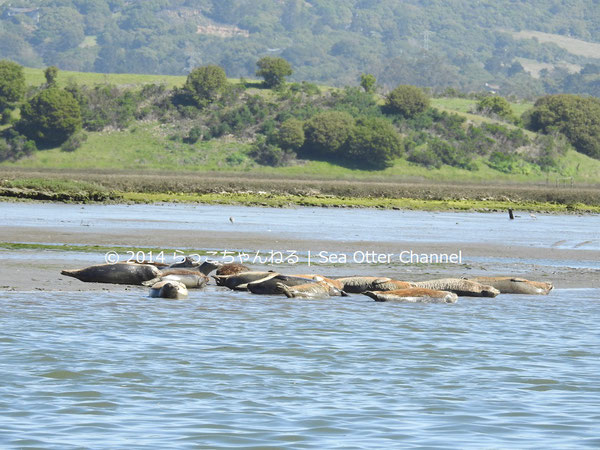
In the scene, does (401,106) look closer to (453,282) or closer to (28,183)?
(28,183)

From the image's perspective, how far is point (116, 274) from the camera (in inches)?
875

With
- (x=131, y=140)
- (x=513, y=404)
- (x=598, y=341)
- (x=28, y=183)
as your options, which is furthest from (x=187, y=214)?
(x=131, y=140)

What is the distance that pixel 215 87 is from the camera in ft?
490

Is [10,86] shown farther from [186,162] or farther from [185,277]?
[185,277]

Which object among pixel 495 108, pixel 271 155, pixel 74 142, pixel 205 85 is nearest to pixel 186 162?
pixel 271 155

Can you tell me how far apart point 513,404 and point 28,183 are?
180 ft

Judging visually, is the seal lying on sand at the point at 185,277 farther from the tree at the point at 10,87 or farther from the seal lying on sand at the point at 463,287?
the tree at the point at 10,87

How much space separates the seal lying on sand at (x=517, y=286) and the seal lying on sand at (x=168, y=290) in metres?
6.66

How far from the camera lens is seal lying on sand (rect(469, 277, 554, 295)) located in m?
23.4

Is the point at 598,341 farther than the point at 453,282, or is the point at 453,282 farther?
the point at 453,282

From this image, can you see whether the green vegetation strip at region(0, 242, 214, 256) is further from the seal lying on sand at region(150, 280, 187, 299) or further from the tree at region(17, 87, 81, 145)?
the tree at region(17, 87, 81, 145)

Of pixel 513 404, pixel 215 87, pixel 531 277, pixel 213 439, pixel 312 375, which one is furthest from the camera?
pixel 215 87

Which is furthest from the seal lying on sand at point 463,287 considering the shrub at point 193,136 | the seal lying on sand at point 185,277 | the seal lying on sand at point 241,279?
the shrub at point 193,136

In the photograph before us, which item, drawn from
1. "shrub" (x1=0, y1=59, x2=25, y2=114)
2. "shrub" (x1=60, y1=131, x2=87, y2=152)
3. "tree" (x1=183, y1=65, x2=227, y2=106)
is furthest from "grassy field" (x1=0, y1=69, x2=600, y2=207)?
"shrub" (x1=0, y1=59, x2=25, y2=114)
